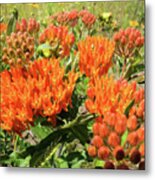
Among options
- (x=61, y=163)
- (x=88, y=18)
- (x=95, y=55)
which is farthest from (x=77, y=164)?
(x=88, y=18)

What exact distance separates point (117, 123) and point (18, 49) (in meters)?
0.52

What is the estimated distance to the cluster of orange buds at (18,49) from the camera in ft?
7.02

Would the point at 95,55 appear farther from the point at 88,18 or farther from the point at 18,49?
the point at 18,49

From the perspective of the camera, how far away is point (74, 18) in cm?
212

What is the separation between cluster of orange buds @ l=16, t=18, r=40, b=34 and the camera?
7.02ft

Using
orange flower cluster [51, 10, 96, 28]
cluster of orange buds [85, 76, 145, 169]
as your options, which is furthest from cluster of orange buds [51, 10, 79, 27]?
cluster of orange buds [85, 76, 145, 169]

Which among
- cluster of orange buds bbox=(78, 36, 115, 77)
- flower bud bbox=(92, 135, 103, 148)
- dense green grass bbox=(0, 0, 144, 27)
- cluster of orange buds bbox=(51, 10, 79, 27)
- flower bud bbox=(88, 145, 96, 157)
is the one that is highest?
dense green grass bbox=(0, 0, 144, 27)

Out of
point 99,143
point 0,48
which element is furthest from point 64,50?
point 99,143

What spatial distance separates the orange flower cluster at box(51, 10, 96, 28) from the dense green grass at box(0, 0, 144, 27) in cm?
2

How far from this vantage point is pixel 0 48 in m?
2.16

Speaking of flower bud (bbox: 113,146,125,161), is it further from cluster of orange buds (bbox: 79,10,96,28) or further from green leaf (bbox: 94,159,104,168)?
cluster of orange buds (bbox: 79,10,96,28)

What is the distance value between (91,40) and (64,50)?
0.40 feet

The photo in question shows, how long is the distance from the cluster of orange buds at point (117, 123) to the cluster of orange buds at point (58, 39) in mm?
183

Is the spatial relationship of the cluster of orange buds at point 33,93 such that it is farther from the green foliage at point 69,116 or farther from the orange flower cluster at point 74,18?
the orange flower cluster at point 74,18
